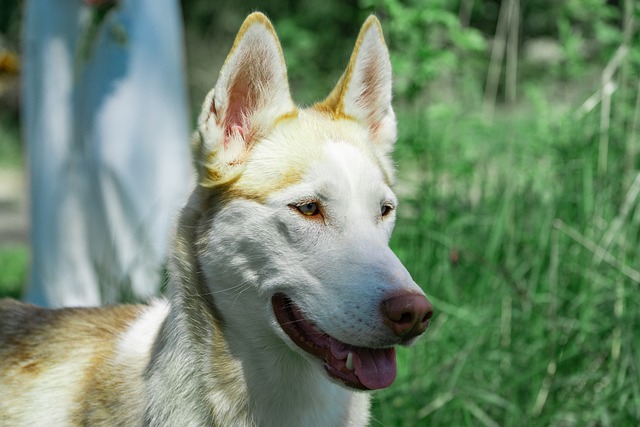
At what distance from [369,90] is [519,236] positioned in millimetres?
1750

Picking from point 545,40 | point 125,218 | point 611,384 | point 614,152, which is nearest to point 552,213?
point 614,152

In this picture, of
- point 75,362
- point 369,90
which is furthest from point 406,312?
point 75,362

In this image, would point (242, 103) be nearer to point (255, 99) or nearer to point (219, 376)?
point (255, 99)

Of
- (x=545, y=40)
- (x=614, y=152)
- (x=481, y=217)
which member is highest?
(x=614, y=152)

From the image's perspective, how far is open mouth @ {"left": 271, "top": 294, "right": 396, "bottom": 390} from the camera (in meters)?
2.65

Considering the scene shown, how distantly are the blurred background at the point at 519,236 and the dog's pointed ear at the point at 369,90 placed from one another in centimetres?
63

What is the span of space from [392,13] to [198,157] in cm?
209

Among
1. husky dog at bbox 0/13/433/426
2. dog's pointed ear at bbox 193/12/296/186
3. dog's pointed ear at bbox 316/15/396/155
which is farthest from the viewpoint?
dog's pointed ear at bbox 316/15/396/155

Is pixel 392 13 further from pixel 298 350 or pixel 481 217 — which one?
pixel 298 350

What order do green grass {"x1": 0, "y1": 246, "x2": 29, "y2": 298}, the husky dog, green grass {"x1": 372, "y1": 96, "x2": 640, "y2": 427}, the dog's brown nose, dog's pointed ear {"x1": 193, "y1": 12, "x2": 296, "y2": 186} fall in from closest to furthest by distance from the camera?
the dog's brown nose, the husky dog, dog's pointed ear {"x1": 193, "y1": 12, "x2": 296, "y2": 186}, green grass {"x1": 372, "y1": 96, "x2": 640, "y2": 427}, green grass {"x1": 0, "y1": 246, "x2": 29, "y2": 298}

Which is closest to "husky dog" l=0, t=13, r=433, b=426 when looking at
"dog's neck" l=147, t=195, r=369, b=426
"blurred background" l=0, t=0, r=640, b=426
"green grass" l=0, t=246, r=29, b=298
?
"dog's neck" l=147, t=195, r=369, b=426

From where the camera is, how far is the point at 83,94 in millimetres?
5020

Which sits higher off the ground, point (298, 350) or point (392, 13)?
point (392, 13)

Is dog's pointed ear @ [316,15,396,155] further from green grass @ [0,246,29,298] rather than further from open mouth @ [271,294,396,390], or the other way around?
green grass @ [0,246,29,298]
